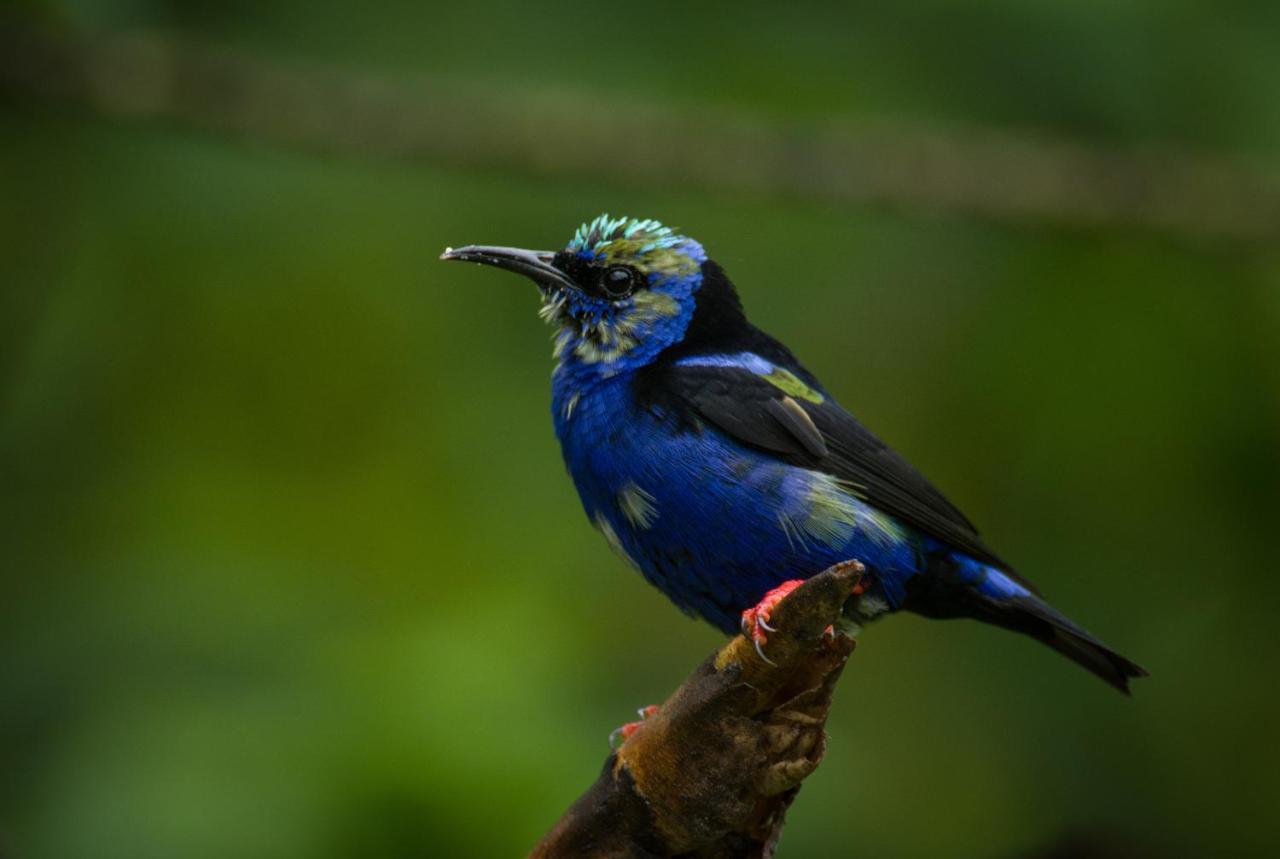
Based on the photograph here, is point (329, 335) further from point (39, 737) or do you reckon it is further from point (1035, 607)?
point (1035, 607)

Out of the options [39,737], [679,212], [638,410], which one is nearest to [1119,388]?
[679,212]

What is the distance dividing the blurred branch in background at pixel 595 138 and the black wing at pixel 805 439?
52.6 inches

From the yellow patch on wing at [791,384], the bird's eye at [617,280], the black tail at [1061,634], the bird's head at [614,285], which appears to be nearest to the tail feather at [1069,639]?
the black tail at [1061,634]

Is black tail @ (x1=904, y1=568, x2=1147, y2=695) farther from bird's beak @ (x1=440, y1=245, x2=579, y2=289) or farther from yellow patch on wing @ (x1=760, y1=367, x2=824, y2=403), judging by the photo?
bird's beak @ (x1=440, y1=245, x2=579, y2=289)

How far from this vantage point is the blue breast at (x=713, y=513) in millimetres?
4305

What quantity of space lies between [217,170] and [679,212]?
1833 millimetres

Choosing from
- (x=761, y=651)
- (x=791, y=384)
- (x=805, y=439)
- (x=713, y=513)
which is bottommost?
(x=761, y=651)

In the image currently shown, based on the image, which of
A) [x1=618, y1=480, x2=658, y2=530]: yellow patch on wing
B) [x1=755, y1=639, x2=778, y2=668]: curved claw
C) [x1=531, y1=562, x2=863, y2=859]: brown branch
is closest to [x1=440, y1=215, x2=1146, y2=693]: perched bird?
[x1=618, y1=480, x2=658, y2=530]: yellow patch on wing

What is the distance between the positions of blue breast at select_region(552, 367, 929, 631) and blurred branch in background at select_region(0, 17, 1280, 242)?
146 cm

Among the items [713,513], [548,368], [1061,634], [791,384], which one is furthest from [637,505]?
[548,368]

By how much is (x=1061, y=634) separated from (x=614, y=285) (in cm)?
162

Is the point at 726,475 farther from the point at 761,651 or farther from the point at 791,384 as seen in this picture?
the point at 761,651

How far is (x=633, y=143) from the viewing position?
5.64 meters

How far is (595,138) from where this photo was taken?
18.5 ft
